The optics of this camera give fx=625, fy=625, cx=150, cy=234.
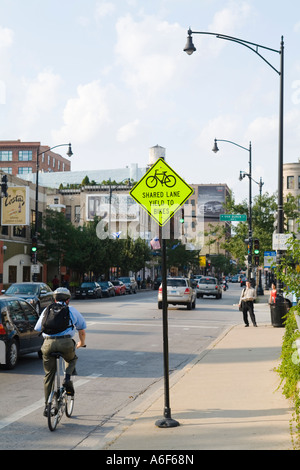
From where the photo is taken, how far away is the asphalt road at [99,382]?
7.87 metres

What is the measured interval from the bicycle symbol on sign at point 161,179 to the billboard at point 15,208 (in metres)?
36.6

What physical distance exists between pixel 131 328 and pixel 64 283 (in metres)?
31.0

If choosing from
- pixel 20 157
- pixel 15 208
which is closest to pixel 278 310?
pixel 15 208

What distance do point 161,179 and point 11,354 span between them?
6.41 meters

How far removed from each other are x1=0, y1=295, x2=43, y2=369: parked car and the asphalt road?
1.13 feet

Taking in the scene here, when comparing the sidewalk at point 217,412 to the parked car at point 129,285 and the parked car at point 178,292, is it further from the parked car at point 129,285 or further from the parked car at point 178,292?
the parked car at point 129,285

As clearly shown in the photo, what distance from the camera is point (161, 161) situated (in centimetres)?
826

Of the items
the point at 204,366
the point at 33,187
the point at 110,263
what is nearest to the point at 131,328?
the point at 204,366

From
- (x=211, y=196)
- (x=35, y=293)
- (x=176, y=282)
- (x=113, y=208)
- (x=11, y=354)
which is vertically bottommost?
(x=11, y=354)

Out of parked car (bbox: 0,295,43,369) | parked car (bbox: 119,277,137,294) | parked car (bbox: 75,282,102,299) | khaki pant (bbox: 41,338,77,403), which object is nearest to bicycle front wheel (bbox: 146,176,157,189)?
khaki pant (bbox: 41,338,77,403)

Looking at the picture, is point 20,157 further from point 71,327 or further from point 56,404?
point 56,404

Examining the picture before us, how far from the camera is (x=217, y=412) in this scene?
8.56 meters

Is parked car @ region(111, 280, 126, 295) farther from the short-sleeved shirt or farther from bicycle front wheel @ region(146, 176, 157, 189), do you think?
bicycle front wheel @ region(146, 176, 157, 189)
